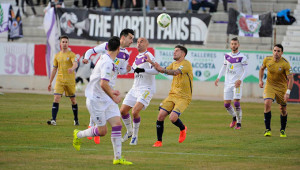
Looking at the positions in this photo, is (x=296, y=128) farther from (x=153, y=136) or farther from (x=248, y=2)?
(x=248, y=2)

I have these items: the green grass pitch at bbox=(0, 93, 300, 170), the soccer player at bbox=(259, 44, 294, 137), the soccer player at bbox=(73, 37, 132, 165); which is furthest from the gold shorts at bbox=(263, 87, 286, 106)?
the soccer player at bbox=(73, 37, 132, 165)

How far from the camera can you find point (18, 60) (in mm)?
32531

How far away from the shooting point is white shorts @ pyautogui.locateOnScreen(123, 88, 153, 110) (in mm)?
14016

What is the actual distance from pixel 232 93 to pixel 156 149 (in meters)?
6.54

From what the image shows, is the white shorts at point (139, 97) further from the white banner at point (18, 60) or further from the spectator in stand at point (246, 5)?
the spectator in stand at point (246, 5)

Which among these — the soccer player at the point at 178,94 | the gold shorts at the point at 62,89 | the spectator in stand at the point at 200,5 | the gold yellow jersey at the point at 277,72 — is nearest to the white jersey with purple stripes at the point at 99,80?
the soccer player at the point at 178,94

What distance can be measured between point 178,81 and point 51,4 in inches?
806

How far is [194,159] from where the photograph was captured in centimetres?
1156

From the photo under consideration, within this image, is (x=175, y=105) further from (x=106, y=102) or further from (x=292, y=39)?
(x=292, y=39)

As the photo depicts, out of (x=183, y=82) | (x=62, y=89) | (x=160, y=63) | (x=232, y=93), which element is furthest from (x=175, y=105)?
(x=160, y=63)

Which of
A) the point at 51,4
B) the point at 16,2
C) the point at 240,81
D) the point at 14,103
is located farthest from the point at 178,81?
the point at 16,2

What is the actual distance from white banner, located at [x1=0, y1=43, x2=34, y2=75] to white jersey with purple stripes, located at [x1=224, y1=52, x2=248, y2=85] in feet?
52.5

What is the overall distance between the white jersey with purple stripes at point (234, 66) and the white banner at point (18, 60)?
16001 mm

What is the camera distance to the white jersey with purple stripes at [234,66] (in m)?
18.8
